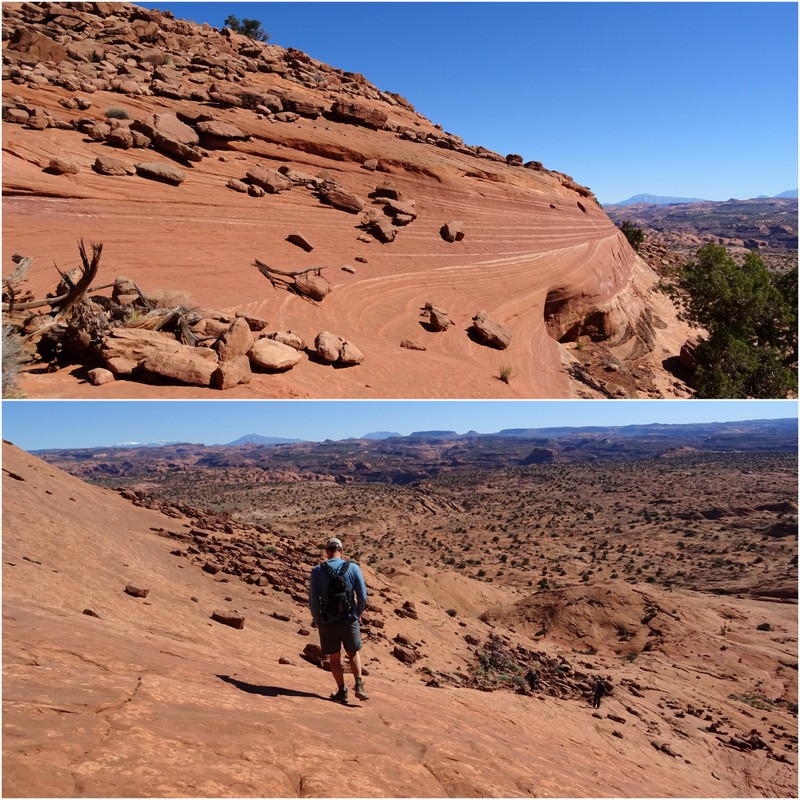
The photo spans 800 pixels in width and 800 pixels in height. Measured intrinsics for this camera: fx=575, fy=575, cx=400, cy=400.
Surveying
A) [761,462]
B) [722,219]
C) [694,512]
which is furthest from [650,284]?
[722,219]

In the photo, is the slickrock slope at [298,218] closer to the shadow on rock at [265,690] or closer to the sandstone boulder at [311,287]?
the sandstone boulder at [311,287]

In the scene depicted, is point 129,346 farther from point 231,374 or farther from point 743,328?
point 743,328

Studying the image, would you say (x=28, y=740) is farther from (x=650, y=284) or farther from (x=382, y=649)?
(x=650, y=284)

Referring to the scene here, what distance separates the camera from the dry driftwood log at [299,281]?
13500 millimetres

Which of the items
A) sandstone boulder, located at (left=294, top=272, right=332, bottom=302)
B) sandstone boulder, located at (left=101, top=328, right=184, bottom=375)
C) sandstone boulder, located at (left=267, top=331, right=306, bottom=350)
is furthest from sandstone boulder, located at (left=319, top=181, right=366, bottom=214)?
sandstone boulder, located at (left=101, top=328, right=184, bottom=375)

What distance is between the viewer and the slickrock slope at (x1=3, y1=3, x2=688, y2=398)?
1248 cm

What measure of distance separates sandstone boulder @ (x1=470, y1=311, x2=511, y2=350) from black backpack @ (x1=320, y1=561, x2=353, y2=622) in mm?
10977

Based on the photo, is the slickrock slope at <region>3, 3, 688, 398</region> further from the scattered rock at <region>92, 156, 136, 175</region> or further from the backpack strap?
the backpack strap

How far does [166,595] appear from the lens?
8.55 m

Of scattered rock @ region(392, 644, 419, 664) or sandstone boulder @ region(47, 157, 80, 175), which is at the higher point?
sandstone boulder @ region(47, 157, 80, 175)

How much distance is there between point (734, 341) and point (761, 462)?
180ft

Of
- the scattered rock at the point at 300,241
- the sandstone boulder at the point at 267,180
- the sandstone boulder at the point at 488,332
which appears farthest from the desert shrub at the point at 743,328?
the sandstone boulder at the point at 267,180

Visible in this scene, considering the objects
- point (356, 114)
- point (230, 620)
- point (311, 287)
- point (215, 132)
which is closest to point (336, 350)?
point (311, 287)

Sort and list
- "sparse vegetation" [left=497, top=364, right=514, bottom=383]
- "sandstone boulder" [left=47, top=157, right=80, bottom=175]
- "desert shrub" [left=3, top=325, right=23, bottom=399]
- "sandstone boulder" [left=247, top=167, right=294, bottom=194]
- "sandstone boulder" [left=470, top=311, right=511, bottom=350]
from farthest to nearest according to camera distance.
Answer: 1. "sandstone boulder" [left=247, top=167, right=294, bottom=194]
2. "sandstone boulder" [left=470, top=311, right=511, bottom=350]
3. "sandstone boulder" [left=47, top=157, right=80, bottom=175]
4. "sparse vegetation" [left=497, top=364, right=514, bottom=383]
5. "desert shrub" [left=3, top=325, right=23, bottom=399]
